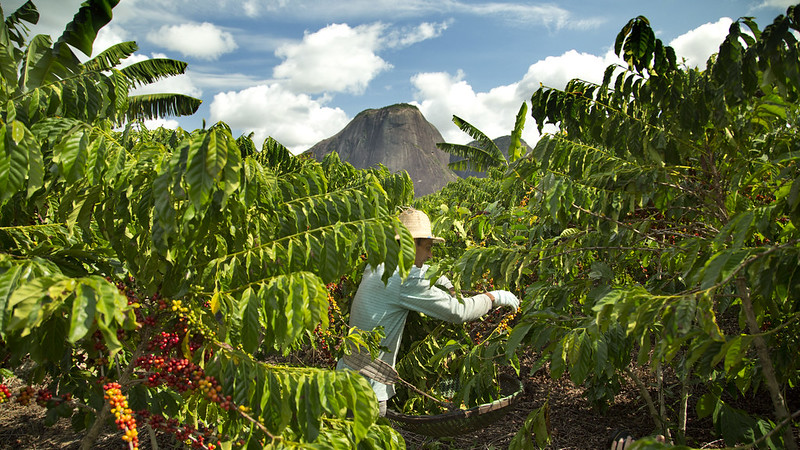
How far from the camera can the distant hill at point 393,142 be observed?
6875 centimetres

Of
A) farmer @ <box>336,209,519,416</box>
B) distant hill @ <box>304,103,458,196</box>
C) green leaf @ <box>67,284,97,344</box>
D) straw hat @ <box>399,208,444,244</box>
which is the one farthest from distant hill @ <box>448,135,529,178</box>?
distant hill @ <box>304,103,458,196</box>

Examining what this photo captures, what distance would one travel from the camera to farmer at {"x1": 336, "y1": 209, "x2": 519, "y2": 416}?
2.83m

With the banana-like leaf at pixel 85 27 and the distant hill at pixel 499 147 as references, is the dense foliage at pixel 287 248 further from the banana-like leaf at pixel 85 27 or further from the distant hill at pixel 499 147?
the distant hill at pixel 499 147

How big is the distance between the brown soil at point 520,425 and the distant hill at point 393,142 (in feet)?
199

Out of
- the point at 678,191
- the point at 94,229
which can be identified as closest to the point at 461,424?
the point at 678,191

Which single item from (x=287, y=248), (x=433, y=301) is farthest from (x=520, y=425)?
(x=287, y=248)

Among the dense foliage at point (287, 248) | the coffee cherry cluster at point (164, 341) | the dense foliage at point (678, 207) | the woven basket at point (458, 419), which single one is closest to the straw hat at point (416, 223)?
the dense foliage at point (287, 248)

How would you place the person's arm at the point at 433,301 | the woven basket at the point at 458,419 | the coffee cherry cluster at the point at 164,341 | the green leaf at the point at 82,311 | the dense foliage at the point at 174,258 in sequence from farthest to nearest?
the person's arm at the point at 433,301 → the woven basket at the point at 458,419 → the coffee cherry cluster at the point at 164,341 → the dense foliage at the point at 174,258 → the green leaf at the point at 82,311

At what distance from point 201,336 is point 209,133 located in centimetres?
80

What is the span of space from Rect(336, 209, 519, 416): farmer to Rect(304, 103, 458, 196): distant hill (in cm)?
6160

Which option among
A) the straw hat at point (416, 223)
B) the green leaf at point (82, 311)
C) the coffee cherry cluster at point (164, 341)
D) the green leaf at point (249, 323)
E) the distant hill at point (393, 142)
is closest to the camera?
the green leaf at point (82, 311)

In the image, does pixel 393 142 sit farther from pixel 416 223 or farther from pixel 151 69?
pixel 416 223

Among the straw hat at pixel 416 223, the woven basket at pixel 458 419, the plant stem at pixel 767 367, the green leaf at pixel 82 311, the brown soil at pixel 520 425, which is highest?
the straw hat at pixel 416 223

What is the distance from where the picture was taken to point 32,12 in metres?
2.87
